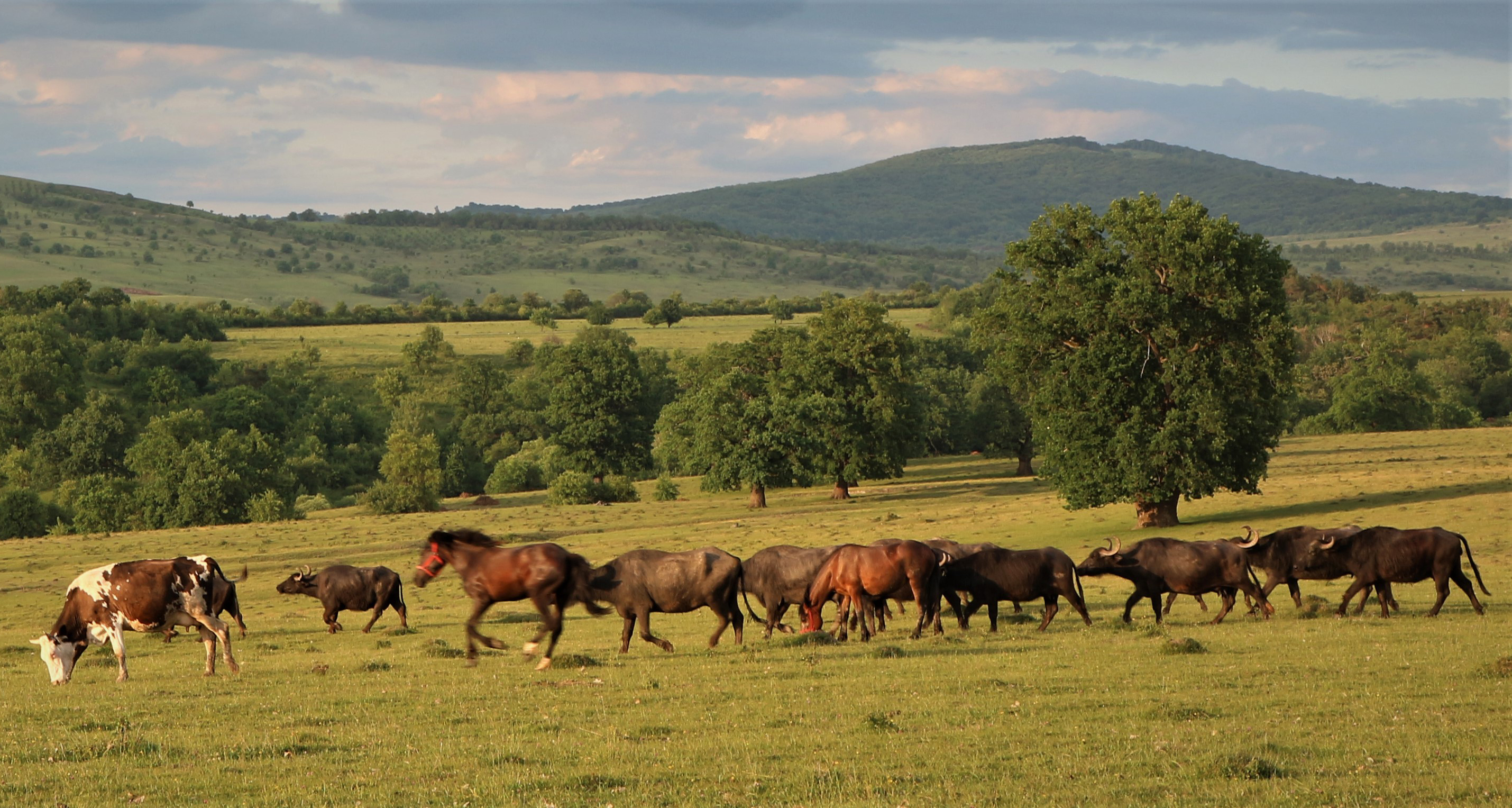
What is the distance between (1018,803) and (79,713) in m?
10.4

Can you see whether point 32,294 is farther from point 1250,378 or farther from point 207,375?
point 1250,378

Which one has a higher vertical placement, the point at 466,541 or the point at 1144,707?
the point at 466,541

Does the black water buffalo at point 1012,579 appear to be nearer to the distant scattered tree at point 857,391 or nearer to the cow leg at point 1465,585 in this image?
the cow leg at point 1465,585

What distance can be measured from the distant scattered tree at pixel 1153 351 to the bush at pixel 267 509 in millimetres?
42103

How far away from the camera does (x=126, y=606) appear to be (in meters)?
16.8

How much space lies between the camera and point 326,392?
111 m

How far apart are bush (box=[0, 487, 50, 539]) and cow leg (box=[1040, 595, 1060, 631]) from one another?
224ft

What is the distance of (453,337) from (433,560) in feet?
425

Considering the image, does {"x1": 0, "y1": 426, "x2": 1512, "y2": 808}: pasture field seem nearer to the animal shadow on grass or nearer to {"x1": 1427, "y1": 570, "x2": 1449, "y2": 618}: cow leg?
{"x1": 1427, "y1": 570, "x2": 1449, "y2": 618}: cow leg

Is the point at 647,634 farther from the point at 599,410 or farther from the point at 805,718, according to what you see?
the point at 599,410

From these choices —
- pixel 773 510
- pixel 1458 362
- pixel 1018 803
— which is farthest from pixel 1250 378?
pixel 1458 362

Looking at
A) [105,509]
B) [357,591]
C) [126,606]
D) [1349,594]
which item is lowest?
[105,509]

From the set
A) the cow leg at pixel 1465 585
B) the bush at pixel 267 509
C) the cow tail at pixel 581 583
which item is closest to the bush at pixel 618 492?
the bush at pixel 267 509

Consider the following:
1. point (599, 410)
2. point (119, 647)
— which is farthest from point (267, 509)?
point (119, 647)
